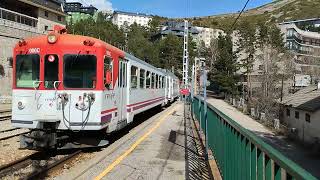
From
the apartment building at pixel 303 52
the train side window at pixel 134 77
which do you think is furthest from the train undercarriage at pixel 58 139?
the apartment building at pixel 303 52

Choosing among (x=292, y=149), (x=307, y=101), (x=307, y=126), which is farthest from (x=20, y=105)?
(x=307, y=101)

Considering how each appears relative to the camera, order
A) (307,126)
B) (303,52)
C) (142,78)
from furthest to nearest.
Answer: (303,52) < (307,126) < (142,78)

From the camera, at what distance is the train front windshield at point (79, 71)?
11.9m

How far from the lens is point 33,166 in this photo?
1072cm

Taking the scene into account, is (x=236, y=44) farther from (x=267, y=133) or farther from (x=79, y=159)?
(x=79, y=159)

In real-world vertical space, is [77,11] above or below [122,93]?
above

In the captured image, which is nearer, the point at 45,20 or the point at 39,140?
the point at 39,140

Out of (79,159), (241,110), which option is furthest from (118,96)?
(241,110)

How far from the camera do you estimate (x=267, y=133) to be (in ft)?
136

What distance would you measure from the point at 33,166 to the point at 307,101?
36.0m

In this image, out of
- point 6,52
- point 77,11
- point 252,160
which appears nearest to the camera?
point 252,160

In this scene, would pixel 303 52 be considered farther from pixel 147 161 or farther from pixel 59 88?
pixel 59 88

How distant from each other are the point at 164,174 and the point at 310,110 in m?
31.2

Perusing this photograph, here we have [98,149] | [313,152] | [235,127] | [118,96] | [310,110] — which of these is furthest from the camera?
[310,110]
